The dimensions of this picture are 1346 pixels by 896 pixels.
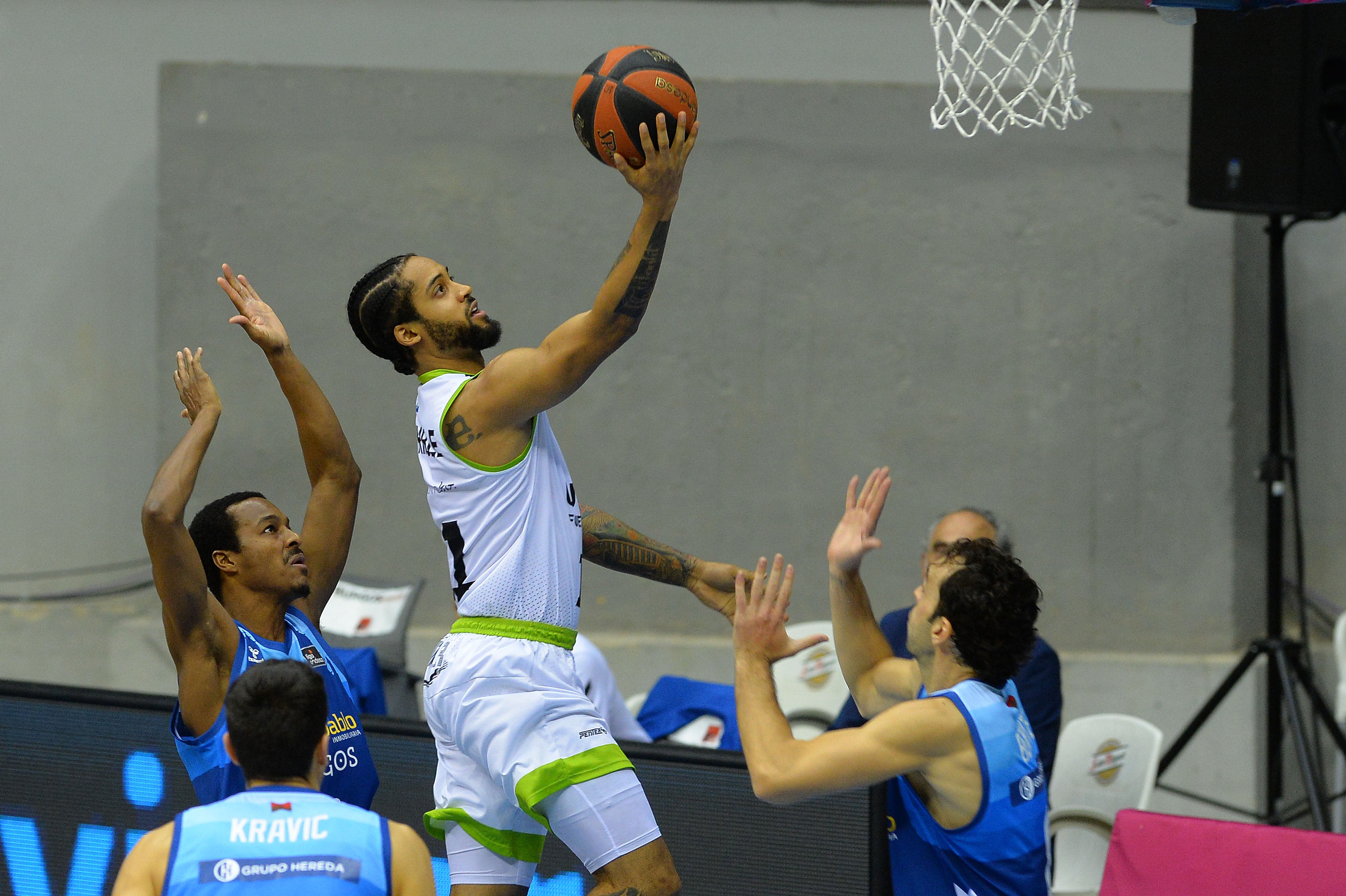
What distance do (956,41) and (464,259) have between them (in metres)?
3.99

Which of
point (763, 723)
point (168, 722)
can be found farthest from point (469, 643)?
point (168, 722)

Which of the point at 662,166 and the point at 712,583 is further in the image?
the point at 712,583

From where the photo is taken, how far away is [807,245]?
7.59 m

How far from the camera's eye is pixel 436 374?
3541 millimetres

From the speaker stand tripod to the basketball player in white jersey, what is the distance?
3596 mm

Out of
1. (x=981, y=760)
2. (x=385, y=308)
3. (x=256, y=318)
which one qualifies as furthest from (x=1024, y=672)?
(x=256, y=318)

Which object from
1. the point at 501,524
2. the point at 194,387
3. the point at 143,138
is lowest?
the point at 501,524

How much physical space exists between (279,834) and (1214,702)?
5.00 metres

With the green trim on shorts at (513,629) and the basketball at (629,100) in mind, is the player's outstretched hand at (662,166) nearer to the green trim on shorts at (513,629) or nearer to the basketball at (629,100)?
the basketball at (629,100)

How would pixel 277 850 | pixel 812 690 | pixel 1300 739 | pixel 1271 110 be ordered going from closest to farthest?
1. pixel 277 850
2. pixel 1300 739
3. pixel 1271 110
4. pixel 812 690

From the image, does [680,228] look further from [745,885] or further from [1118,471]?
[745,885]

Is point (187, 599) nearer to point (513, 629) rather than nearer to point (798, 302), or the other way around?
point (513, 629)

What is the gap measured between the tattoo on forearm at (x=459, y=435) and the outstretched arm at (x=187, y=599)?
0.56 meters

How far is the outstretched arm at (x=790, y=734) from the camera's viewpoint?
2898 mm
